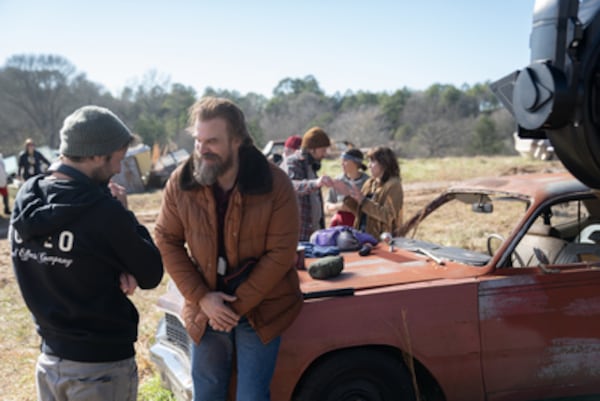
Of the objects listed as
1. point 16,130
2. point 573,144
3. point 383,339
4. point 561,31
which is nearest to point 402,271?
point 383,339

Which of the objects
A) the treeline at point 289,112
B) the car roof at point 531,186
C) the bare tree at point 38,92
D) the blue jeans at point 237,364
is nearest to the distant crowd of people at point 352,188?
the car roof at point 531,186

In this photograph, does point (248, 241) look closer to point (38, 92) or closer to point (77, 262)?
point (77, 262)

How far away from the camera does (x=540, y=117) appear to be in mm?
2102

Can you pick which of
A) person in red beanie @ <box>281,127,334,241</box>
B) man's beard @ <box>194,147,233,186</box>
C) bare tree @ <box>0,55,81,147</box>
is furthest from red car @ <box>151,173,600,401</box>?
bare tree @ <box>0,55,81,147</box>

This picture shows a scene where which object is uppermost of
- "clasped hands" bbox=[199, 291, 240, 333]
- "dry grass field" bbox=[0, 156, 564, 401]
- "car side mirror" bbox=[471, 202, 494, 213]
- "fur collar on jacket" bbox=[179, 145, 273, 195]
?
"fur collar on jacket" bbox=[179, 145, 273, 195]

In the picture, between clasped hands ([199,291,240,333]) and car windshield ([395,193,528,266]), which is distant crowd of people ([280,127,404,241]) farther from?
clasped hands ([199,291,240,333])

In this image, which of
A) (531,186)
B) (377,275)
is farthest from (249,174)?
(531,186)

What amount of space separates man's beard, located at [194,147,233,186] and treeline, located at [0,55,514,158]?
131ft

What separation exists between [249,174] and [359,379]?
1.31 meters

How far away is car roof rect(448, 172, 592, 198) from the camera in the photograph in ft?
11.7

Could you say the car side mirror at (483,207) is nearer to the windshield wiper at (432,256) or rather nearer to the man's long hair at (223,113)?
the windshield wiper at (432,256)

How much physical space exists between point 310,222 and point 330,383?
234 centimetres

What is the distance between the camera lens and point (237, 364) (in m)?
2.73

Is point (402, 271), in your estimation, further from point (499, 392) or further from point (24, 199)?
point (24, 199)
